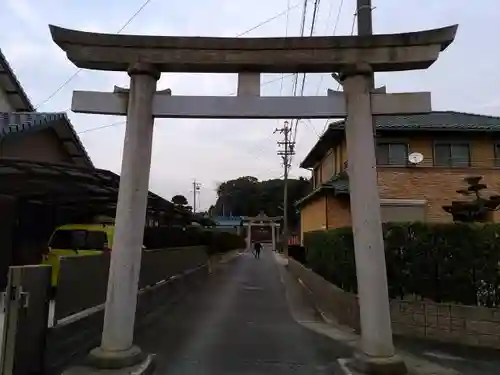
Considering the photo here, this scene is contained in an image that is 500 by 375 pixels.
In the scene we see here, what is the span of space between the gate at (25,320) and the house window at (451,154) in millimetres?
16714

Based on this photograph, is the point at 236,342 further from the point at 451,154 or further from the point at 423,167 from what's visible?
the point at 451,154

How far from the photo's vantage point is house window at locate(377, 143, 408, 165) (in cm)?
1905

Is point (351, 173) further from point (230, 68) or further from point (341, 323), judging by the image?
point (341, 323)

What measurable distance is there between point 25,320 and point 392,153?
1616 cm

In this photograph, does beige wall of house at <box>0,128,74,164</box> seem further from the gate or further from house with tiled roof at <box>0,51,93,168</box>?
the gate

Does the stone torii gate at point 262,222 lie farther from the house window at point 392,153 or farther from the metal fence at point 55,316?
the metal fence at point 55,316

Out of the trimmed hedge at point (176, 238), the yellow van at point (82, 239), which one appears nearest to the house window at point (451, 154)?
the trimmed hedge at point (176, 238)

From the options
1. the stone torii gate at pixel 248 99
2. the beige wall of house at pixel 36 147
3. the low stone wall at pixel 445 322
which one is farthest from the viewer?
the beige wall of house at pixel 36 147

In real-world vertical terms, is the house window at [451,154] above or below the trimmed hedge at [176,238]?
above

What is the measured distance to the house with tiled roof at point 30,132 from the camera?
40.6 feet

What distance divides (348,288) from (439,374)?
4.24 metres

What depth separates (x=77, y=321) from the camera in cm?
701

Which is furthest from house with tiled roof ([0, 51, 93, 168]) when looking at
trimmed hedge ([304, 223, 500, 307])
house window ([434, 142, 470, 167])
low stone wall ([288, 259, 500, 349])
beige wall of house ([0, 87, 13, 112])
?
house window ([434, 142, 470, 167])

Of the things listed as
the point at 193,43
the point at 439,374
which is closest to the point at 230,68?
the point at 193,43
